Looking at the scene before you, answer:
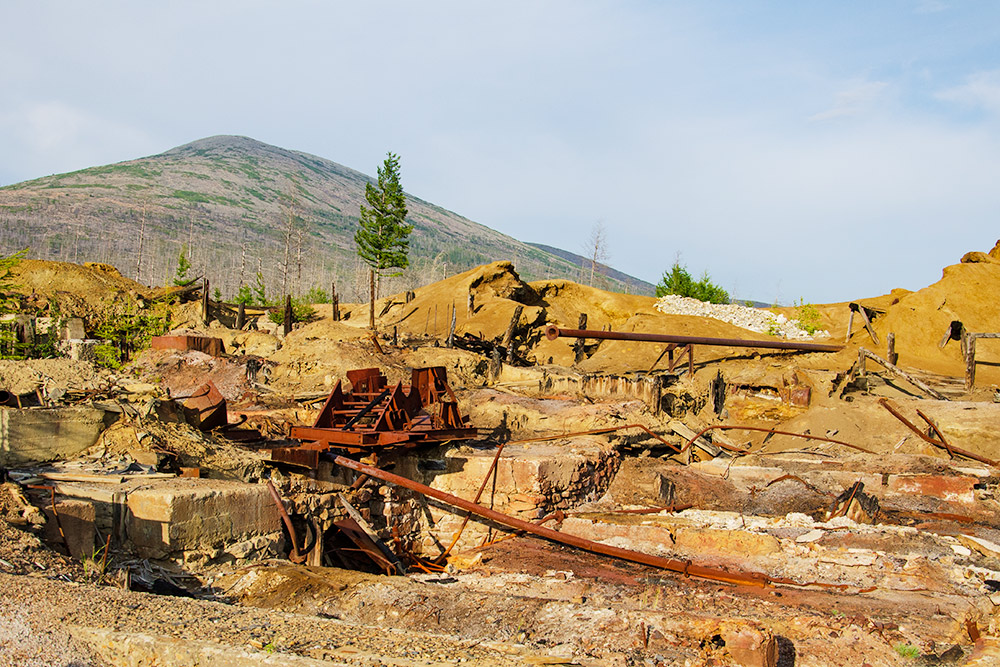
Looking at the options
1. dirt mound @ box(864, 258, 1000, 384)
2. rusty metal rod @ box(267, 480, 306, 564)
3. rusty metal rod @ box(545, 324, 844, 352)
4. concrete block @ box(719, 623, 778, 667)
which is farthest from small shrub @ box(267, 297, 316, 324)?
concrete block @ box(719, 623, 778, 667)

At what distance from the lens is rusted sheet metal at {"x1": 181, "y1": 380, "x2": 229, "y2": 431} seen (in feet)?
30.4

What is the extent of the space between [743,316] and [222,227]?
345 feet

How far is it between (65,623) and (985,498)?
11373 mm

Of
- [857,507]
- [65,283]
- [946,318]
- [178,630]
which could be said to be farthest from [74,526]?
[946,318]

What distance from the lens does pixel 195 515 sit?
248 inches

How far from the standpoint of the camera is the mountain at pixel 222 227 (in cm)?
8044

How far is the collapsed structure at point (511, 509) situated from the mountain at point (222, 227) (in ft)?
101

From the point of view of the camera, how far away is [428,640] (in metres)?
4.10

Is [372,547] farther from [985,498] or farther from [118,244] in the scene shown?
[118,244]

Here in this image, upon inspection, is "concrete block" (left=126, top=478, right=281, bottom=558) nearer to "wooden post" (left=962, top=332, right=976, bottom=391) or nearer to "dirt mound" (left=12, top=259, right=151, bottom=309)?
"wooden post" (left=962, top=332, right=976, bottom=391)

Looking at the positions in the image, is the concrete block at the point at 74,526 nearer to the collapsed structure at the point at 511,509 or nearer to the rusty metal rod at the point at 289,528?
the collapsed structure at the point at 511,509

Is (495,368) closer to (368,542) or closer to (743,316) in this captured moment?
(368,542)

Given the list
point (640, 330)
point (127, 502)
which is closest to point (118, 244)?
point (640, 330)

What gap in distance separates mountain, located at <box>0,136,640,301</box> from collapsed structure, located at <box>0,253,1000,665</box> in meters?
30.7
